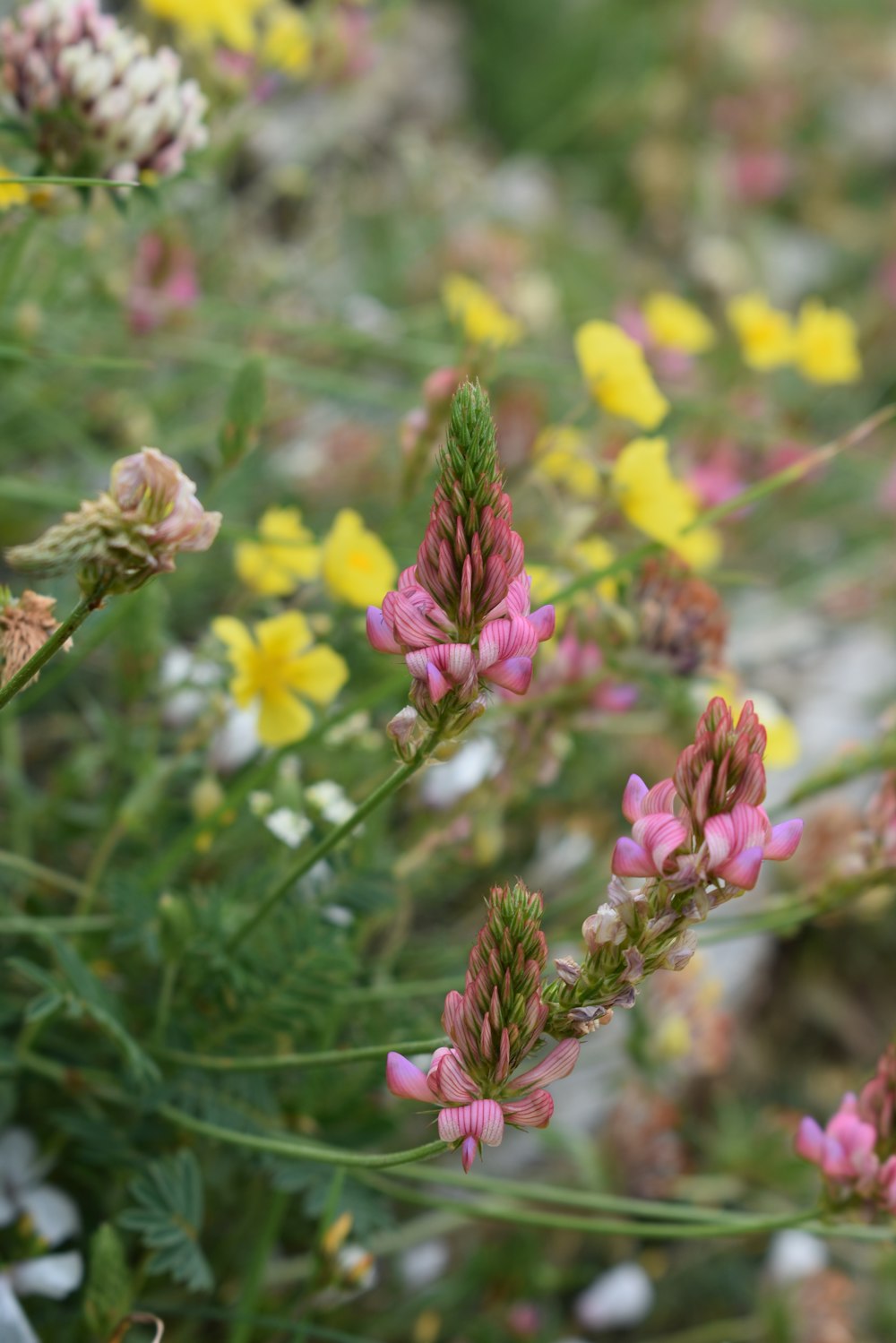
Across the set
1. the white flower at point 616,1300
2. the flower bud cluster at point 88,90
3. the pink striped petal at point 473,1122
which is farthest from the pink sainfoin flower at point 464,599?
the white flower at point 616,1300

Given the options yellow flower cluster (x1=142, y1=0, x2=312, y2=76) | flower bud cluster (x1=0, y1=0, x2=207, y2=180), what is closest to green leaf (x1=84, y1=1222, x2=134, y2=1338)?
flower bud cluster (x1=0, y1=0, x2=207, y2=180)

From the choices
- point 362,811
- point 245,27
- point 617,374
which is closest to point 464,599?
point 362,811

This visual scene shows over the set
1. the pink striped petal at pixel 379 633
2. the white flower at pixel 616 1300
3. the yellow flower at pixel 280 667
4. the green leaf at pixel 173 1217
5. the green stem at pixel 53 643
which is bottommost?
the green leaf at pixel 173 1217

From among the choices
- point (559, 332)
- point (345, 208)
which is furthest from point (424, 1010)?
point (559, 332)

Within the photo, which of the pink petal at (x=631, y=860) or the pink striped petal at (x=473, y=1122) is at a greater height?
the pink petal at (x=631, y=860)

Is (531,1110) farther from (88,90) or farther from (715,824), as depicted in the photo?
(88,90)

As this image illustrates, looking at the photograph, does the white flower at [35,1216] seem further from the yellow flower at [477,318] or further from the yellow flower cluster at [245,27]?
the yellow flower cluster at [245,27]

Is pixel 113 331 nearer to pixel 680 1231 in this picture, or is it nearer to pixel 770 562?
pixel 680 1231
